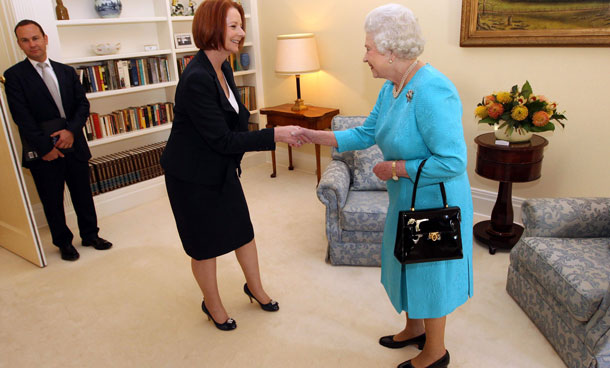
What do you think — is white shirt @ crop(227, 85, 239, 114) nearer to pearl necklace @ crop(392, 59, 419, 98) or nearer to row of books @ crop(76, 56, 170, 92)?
pearl necklace @ crop(392, 59, 419, 98)

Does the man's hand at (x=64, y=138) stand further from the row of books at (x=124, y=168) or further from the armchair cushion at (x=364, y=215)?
the armchair cushion at (x=364, y=215)

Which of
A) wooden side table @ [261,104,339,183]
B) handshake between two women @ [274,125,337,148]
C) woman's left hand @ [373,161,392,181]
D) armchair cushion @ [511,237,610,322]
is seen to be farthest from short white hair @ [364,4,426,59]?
wooden side table @ [261,104,339,183]

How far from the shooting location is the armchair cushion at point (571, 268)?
1.90 m

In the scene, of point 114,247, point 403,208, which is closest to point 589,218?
point 403,208

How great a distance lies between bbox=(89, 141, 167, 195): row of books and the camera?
3865 millimetres

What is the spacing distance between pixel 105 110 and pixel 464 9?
3.15 meters

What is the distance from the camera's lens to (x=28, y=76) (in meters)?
2.94

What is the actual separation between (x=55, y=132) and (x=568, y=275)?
3119mm

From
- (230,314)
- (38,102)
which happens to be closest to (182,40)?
(38,102)

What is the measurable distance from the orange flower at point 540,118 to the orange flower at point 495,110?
20cm

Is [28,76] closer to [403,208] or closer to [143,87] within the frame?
[143,87]

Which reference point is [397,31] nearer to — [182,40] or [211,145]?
[211,145]

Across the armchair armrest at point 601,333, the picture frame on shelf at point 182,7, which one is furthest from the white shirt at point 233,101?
the picture frame on shelf at point 182,7

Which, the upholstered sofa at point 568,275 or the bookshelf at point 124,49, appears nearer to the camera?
the upholstered sofa at point 568,275
